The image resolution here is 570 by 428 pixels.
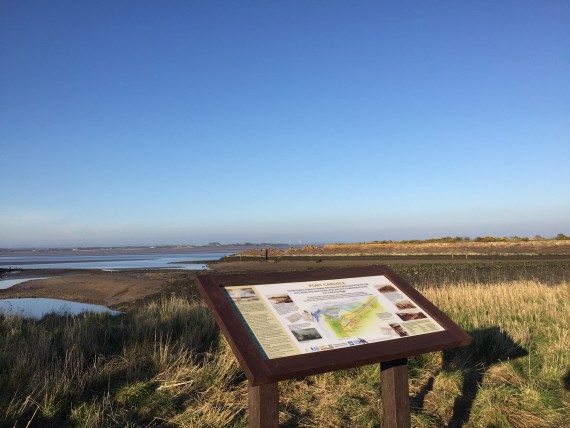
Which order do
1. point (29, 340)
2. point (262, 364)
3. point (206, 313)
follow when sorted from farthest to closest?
point (206, 313)
point (29, 340)
point (262, 364)

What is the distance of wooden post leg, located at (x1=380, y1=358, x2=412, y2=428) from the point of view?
4.10 metres

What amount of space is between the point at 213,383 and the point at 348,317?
8.37 feet

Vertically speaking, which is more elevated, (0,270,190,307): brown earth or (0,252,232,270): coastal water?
(0,252,232,270): coastal water

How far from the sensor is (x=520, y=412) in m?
5.08

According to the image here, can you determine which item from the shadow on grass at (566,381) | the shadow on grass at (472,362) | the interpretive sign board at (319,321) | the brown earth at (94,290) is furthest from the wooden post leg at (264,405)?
the brown earth at (94,290)

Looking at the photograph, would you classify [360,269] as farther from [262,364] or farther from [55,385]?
[55,385]

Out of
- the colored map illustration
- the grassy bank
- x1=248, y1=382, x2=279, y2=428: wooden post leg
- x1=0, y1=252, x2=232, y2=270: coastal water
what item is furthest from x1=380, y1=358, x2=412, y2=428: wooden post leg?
x1=0, y1=252, x2=232, y2=270: coastal water

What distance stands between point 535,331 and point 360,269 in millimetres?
5358

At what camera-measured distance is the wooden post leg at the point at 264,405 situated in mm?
3322

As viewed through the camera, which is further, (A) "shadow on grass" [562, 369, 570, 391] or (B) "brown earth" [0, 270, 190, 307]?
(B) "brown earth" [0, 270, 190, 307]

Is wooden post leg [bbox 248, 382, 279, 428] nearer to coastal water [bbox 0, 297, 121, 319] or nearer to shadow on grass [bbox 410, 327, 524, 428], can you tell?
shadow on grass [bbox 410, 327, 524, 428]

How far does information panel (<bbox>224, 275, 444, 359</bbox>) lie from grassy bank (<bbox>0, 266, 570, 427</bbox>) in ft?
5.03

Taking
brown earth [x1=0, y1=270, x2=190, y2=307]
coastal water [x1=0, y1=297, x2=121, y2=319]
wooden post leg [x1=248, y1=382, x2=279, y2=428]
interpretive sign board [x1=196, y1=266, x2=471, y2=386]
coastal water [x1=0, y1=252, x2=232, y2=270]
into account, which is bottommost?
coastal water [x1=0, y1=297, x2=121, y2=319]

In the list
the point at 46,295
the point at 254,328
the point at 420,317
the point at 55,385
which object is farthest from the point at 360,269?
the point at 46,295
